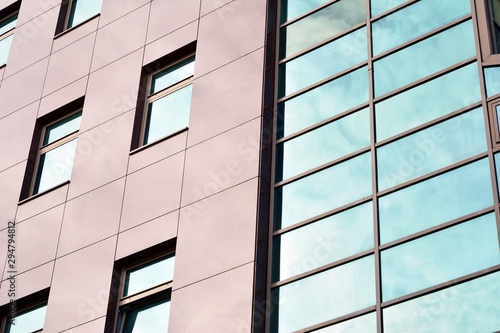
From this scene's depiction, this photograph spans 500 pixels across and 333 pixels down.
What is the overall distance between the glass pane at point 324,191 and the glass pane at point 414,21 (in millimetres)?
2177

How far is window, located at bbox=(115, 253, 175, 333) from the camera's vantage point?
1571 centimetres

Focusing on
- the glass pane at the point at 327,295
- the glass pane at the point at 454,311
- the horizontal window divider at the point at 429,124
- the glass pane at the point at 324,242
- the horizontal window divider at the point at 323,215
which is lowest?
the glass pane at the point at 454,311

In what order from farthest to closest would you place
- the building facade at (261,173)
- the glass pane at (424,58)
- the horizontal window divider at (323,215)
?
the glass pane at (424,58) < the horizontal window divider at (323,215) < the building facade at (261,173)

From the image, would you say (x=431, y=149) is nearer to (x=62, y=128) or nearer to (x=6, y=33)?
(x=62, y=128)

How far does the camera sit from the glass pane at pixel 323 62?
16438 mm

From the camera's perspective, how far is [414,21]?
52.4 feet

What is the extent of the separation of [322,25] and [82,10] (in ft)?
23.1

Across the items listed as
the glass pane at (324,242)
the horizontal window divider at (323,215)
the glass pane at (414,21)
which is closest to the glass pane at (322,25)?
the glass pane at (414,21)

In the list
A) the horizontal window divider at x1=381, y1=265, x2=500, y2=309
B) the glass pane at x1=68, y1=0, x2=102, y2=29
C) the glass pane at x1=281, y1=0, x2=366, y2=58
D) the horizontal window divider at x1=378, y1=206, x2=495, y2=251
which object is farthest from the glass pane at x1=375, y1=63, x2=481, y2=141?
the glass pane at x1=68, y1=0, x2=102, y2=29

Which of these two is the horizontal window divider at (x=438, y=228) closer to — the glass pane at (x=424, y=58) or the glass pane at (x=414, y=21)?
the glass pane at (x=424, y=58)

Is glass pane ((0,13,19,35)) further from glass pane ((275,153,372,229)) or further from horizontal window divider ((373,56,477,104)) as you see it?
horizontal window divider ((373,56,477,104))

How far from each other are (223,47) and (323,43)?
1905 millimetres

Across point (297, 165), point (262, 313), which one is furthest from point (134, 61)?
point (262, 313)

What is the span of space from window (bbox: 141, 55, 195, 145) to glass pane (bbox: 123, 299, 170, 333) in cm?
328
